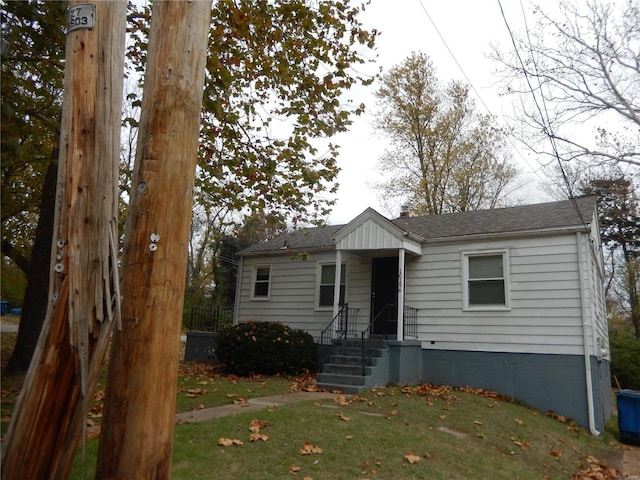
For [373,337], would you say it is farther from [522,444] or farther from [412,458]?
[412,458]

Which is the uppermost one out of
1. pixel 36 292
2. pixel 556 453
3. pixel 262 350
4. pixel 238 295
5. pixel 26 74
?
pixel 26 74

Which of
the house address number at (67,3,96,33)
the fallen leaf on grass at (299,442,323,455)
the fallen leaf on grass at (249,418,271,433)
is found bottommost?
the fallen leaf on grass at (299,442,323,455)

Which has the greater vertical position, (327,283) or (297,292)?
(327,283)

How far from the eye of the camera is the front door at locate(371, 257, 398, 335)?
13.0 meters

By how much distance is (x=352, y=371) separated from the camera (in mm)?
10648

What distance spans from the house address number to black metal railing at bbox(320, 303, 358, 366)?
1096 cm

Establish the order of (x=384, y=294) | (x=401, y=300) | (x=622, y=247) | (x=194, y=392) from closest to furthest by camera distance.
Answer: (x=194, y=392) → (x=401, y=300) → (x=384, y=294) → (x=622, y=247)

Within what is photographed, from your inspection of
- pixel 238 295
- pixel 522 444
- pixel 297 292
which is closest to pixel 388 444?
pixel 522 444

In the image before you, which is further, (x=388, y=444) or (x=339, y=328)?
(x=339, y=328)

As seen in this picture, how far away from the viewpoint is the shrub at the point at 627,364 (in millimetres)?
18578

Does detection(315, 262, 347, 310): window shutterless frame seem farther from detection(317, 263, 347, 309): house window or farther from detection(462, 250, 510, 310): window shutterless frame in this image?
detection(462, 250, 510, 310): window shutterless frame

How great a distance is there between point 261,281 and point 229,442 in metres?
10.6

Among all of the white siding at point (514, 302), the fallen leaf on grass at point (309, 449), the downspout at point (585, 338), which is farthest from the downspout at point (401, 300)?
the fallen leaf on grass at point (309, 449)

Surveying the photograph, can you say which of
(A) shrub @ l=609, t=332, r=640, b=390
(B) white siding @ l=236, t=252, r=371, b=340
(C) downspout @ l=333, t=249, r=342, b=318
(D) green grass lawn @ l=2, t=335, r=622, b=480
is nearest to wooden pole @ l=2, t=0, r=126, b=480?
→ (D) green grass lawn @ l=2, t=335, r=622, b=480
